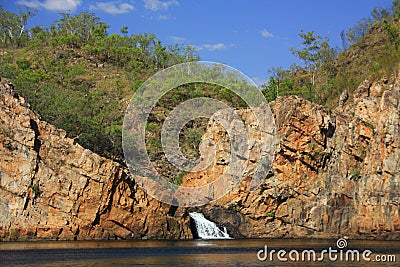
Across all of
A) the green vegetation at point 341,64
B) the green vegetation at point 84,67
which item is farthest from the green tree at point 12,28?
the green vegetation at point 341,64

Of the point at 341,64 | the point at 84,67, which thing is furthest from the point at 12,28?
the point at 341,64

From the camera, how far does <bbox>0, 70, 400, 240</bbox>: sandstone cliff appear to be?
47281 millimetres

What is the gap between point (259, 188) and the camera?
2335 inches

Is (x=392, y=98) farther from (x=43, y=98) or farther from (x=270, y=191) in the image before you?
(x=43, y=98)

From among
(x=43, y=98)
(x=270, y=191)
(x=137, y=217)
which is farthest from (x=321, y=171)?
(x=43, y=98)

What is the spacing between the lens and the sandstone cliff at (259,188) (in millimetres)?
47281

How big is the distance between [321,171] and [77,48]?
72.8m

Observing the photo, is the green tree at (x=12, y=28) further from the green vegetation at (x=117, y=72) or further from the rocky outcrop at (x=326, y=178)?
the rocky outcrop at (x=326, y=178)

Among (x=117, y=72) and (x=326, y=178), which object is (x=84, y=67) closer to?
(x=117, y=72)

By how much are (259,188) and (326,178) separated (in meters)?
7.34

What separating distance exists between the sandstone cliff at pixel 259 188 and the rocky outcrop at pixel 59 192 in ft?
0.29

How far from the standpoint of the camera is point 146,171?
6894cm

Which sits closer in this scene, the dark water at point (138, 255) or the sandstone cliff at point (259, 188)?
the dark water at point (138, 255)

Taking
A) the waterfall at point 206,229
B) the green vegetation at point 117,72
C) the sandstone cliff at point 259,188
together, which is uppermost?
the green vegetation at point 117,72
